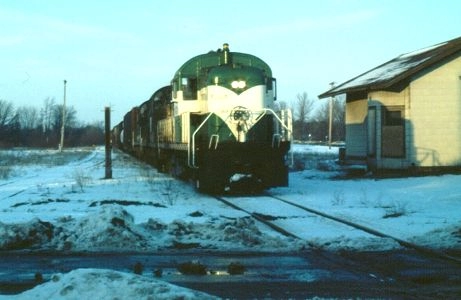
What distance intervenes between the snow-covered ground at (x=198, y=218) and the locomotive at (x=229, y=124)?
0.89m

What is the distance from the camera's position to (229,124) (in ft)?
58.6

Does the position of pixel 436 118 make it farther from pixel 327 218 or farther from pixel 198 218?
pixel 198 218

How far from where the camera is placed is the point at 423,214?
1319 cm

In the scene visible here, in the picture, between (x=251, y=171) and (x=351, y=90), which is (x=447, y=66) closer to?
(x=351, y=90)

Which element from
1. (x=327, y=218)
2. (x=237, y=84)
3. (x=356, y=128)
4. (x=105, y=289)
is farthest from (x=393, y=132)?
(x=105, y=289)

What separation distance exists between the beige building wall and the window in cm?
46

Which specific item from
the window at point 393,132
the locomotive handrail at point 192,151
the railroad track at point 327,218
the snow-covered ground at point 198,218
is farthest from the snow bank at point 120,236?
the window at point 393,132

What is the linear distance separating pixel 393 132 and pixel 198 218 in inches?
557

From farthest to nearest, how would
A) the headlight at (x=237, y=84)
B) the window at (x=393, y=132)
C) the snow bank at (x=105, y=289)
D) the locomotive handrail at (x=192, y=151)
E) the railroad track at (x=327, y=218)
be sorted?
the window at (x=393, y=132) < the headlight at (x=237, y=84) < the locomotive handrail at (x=192, y=151) < the railroad track at (x=327, y=218) < the snow bank at (x=105, y=289)

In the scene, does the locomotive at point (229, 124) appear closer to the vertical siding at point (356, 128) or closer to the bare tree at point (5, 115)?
the vertical siding at point (356, 128)

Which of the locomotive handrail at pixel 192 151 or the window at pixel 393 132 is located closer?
the locomotive handrail at pixel 192 151

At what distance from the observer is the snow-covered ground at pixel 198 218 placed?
9477 mm

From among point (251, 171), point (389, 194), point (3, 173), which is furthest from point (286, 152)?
point (3, 173)

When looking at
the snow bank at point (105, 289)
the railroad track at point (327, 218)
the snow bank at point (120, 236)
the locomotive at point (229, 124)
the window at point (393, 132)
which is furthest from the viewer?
the window at point (393, 132)
